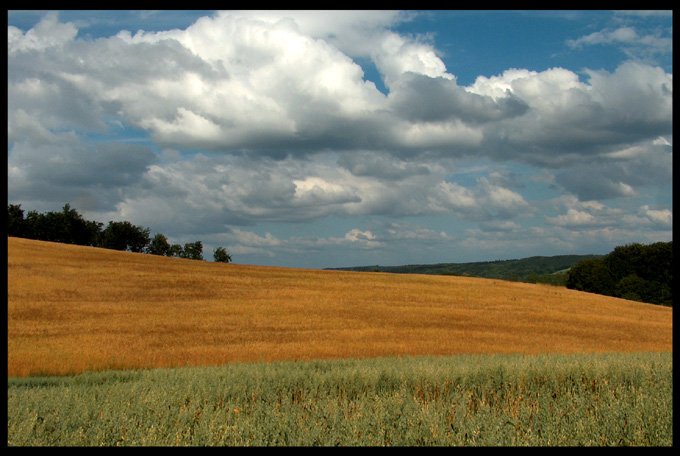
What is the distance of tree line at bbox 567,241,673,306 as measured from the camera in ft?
265

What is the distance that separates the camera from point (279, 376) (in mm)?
10844

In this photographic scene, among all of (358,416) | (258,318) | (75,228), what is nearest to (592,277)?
(258,318)

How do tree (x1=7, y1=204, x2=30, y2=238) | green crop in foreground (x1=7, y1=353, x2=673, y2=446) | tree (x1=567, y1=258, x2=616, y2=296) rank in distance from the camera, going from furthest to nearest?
A: 1. tree (x1=7, y1=204, x2=30, y2=238)
2. tree (x1=567, y1=258, x2=616, y2=296)
3. green crop in foreground (x1=7, y1=353, x2=673, y2=446)

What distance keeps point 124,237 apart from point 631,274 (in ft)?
344

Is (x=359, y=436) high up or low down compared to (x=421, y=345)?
up

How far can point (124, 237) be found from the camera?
362ft

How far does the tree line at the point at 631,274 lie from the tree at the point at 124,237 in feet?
309

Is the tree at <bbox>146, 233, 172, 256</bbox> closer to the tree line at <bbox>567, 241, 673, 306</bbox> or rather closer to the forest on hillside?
the forest on hillside

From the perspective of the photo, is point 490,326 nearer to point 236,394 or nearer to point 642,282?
point 236,394

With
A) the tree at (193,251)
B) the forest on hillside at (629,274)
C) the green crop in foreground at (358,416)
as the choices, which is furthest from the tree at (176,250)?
the green crop in foreground at (358,416)

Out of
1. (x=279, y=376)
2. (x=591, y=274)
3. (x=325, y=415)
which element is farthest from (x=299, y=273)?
(x=591, y=274)

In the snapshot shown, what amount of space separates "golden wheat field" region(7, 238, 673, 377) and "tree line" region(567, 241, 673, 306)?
46.7 meters

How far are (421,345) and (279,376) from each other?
11234 mm

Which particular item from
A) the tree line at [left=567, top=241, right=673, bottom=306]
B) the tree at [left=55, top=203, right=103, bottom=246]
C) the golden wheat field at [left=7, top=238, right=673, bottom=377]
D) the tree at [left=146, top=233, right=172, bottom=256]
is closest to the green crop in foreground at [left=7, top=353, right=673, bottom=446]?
the golden wheat field at [left=7, top=238, right=673, bottom=377]
